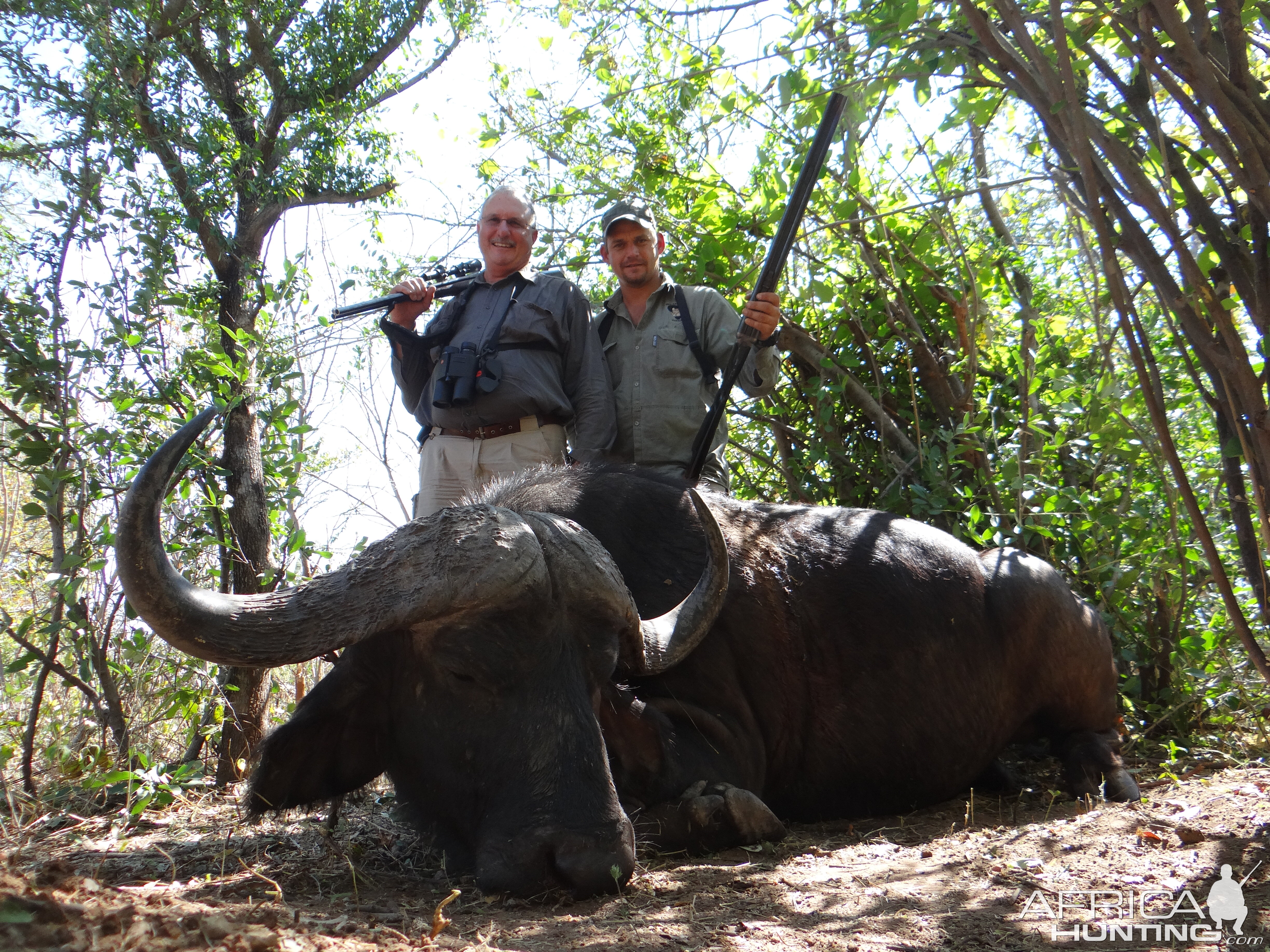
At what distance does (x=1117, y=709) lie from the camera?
16.8 ft

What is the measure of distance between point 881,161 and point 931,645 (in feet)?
11.0

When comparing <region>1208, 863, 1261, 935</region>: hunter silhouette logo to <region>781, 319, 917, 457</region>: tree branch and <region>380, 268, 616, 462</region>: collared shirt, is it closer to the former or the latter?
<region>380, 268, 616, 462</region>: collared shirt

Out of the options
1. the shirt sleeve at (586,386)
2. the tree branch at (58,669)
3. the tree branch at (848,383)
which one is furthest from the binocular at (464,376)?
the tree branch at (848,383)

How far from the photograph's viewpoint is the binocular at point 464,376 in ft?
16.2

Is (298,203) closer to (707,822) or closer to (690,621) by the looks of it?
(690,621)

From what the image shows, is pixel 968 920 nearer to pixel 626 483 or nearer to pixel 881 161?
pixel 626 483

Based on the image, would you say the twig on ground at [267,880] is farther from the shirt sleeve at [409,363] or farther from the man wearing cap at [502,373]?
the shirt sleeve at [409,363]

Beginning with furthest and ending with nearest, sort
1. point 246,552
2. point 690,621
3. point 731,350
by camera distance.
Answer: point 731,350, point 246,552, point 690,621

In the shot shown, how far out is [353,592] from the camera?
3.14 metres

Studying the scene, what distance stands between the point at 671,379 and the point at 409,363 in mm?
1507

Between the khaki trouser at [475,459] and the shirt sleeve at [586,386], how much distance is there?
0.18 m

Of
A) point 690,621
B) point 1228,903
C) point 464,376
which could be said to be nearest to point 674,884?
point 690,621

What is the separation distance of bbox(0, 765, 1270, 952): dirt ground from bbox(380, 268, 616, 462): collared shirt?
2077mm

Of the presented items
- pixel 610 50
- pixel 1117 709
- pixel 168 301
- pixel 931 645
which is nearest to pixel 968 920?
pixel 931 645
